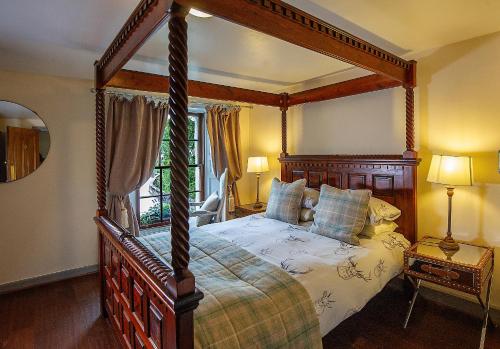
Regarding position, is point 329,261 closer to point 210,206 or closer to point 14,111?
point 210,206

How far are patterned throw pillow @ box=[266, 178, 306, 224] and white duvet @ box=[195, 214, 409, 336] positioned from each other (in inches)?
7.6

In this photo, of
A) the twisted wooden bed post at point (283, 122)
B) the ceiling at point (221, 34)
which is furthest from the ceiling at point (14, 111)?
the twisted wooden bed post at point (283, 122)

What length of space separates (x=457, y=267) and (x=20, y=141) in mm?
4093

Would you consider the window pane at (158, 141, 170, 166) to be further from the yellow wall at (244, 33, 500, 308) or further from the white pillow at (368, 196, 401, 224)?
the white pillow at (368, 196, 401, 224)

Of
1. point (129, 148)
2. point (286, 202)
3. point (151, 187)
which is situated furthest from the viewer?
point (151, 187)

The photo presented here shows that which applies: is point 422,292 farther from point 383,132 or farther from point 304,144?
point 304,144

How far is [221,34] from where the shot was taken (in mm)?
2148

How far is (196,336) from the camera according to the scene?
48.7 inches

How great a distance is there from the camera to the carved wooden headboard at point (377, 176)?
262 cm

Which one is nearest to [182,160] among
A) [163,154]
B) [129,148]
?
[129,148]

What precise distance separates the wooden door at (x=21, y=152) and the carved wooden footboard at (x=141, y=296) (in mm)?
1297

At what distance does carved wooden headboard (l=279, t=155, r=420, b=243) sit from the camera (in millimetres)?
2617

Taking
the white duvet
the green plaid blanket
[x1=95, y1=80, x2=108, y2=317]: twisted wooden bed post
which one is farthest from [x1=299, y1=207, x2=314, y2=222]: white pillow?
[x1=95, y1=80, x2=108, y2=317]: twisted wooden bed post

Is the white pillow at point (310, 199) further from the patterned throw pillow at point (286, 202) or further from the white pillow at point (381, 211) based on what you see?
the white pillow at point (381, 211)
